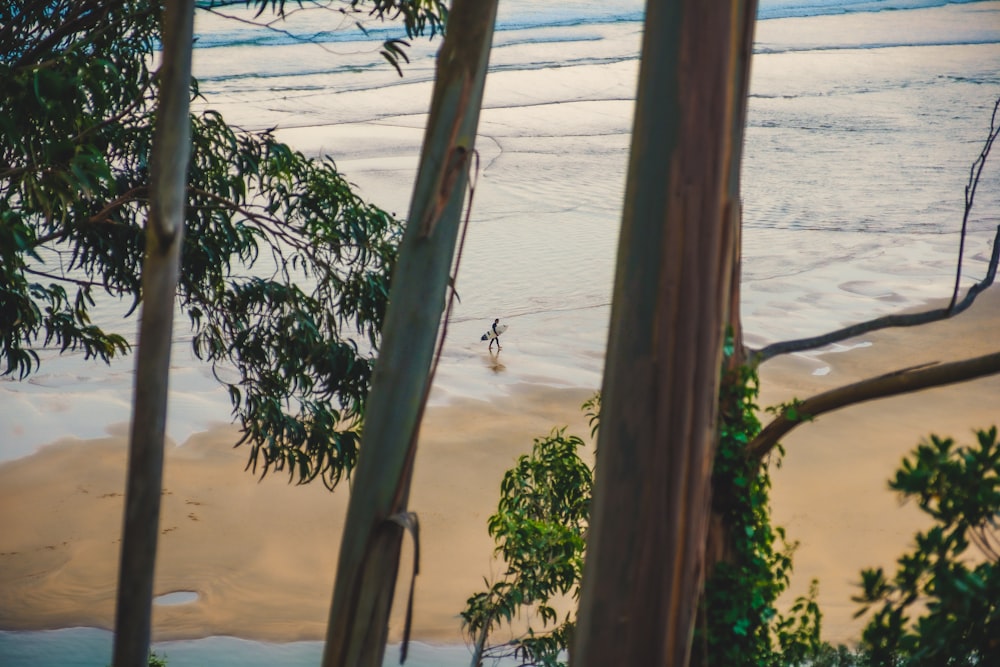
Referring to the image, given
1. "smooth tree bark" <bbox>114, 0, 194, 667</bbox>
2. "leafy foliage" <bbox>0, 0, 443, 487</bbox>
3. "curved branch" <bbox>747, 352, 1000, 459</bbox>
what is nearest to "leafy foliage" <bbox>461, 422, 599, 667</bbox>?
"leafy foliage" <bbox>0, 0, 443, 487</bbox>

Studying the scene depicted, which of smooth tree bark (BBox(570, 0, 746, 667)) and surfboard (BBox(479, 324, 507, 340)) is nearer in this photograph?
smooth tree bark (BBox(570, 0, 746, 667))

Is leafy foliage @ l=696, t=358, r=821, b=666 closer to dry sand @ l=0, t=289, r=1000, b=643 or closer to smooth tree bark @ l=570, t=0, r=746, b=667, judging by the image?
smooth tree bark @ l=570, t=0, r=746, b=667

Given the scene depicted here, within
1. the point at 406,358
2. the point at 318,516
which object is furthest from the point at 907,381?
the point at 318,516

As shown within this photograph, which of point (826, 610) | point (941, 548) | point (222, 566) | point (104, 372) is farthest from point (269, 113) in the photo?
point (941, 548)

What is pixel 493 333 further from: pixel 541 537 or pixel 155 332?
pixel 155 332

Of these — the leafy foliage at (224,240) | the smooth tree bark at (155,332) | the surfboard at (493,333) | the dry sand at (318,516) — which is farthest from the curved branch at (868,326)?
the surfboard at (493,333)

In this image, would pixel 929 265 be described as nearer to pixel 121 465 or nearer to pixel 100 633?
pixel 121 465

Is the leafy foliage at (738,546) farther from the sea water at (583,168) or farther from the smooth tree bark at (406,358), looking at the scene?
the sea water at (583,168)
